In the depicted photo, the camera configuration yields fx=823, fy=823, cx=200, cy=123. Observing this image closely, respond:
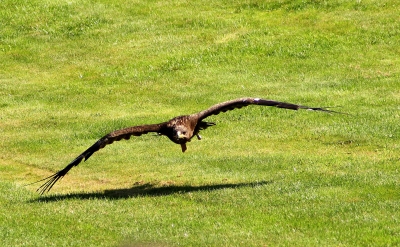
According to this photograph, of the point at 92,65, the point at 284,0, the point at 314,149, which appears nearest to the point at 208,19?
the point at 284,0

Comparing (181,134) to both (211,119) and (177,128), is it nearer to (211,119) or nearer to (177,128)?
(177,128)

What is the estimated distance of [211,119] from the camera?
973 inches

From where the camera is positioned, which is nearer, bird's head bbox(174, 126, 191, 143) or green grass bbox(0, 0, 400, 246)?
green grass bbox(0, 0, 400, 246)

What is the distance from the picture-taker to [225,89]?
27.9 metres

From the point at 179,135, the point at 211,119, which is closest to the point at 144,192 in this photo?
the point at 179,135

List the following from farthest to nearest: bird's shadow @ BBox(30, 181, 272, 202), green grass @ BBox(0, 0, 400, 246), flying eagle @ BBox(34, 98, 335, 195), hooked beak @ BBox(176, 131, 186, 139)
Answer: bird's shadow @ BBox(30, 181, 272, 202) → hooked beak @ BBox(176, 131, 186, 139) → flying eagle @ BBox(34, 98, 335, 195) → green grass @ BBox(0, 0, 400, 246)

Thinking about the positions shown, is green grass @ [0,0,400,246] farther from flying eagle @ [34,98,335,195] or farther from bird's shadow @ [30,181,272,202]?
flying eagle @ [34,98,335,195]

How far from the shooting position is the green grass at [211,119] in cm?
1519

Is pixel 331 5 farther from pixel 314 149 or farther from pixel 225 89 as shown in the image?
pixel 314 149

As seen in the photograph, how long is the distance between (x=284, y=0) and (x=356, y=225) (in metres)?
22.6

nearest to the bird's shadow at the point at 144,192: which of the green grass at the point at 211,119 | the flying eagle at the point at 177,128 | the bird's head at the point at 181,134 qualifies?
the green grass at the point at 211,119

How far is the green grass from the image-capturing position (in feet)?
49.8

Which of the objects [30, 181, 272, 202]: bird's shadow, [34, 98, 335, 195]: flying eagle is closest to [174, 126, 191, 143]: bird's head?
[34, 98, 335, 195]: flying eagle

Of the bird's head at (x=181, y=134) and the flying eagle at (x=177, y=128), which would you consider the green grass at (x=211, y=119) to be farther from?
the bird's head at (x=181, y=134)
